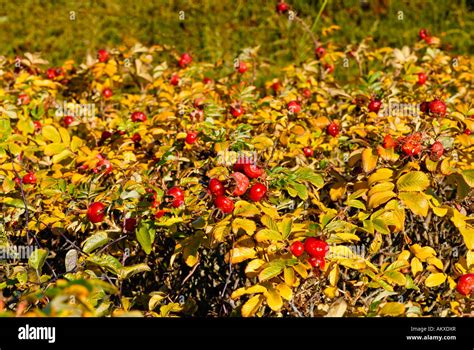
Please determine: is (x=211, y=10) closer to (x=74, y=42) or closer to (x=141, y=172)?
(x=74, y=42)

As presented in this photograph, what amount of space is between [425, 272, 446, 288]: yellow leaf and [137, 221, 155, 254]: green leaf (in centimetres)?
77

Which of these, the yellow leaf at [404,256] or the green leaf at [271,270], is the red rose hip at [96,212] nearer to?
the green leaf at [271,270]

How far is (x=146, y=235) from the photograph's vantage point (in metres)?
1.86

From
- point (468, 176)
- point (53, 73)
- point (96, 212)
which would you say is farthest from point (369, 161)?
point (53, 73)

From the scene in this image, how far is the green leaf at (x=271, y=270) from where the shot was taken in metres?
1.62

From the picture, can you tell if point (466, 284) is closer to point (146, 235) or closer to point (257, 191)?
point (257, 191)

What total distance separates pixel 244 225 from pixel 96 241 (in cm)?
45

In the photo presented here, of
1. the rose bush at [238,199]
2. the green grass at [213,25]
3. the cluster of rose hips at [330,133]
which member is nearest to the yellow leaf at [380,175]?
the rose bush at [238,199]

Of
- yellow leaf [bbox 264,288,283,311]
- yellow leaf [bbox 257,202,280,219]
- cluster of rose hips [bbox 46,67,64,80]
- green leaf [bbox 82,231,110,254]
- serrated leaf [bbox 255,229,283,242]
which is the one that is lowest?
yellow leaf [bbox 264,288,283,311]

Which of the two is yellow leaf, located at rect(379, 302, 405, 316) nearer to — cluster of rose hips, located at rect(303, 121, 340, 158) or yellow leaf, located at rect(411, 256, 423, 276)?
yellow leaf, located at rect(411, 256, 423, 276)

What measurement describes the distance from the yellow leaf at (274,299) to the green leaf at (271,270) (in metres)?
0.05

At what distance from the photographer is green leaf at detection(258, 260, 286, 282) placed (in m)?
1.62

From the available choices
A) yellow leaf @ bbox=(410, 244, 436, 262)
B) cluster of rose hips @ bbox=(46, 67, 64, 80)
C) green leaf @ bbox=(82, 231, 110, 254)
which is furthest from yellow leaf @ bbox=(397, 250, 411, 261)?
cluster of rose hips @ bbox=(46, 67, 64, 80)
